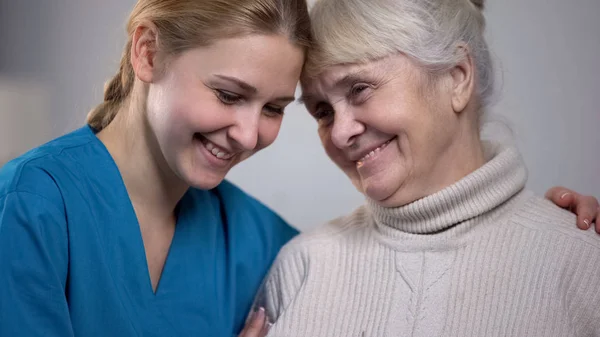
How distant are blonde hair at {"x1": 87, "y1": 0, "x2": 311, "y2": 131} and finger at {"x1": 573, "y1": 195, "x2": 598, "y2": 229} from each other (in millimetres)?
651

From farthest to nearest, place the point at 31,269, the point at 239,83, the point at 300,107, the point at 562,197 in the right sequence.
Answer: the point at 300,107 < the point at 562,197 < the point at 239,83 < the point at 31,269

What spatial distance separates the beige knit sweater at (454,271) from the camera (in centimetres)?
148

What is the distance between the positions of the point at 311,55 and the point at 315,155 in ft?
3.18

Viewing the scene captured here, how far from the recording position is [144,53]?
1.52 meters

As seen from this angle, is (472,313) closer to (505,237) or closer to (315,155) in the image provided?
(505,237)

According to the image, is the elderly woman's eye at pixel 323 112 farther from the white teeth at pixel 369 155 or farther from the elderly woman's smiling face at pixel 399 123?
the white teeth at pixel 369 155

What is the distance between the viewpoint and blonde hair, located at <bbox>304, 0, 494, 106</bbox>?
5.02 feet

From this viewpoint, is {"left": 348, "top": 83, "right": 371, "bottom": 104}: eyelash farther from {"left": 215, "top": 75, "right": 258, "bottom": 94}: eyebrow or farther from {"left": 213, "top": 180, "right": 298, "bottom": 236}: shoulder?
{"left": 213, "top": 180, "right": 298, "bottom": 236}: shoulder

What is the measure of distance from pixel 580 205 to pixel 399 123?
1.40ft

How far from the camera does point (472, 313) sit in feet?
4.97

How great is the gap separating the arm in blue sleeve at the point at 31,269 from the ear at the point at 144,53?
0.31 meters

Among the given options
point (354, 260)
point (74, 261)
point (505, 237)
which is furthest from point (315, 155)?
point (74, 261)

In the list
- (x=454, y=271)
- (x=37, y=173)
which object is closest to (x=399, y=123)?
(x=454, y=271)

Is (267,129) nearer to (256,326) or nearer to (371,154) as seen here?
(371,154)
